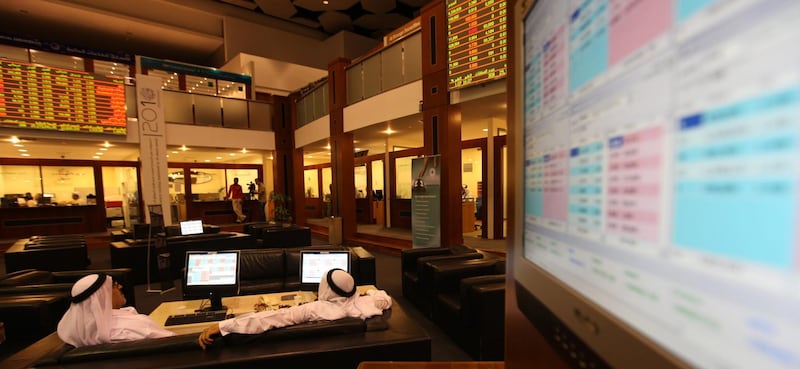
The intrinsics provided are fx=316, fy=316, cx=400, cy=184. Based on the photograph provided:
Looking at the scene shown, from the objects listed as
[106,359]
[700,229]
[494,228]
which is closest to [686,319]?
[700,229]

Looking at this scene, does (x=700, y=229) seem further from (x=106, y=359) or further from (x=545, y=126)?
(x=106, y=359)

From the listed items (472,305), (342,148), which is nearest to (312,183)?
(342,148)

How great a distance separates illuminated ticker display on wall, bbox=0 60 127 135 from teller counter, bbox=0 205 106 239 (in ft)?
9.08

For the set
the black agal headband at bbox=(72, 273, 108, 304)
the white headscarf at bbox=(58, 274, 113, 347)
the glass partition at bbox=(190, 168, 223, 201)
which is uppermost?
the glass partition at bbox=(190, 168, 223, 201)

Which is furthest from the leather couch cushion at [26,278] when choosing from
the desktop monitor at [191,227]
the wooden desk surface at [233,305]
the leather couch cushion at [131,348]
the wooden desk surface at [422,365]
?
the wooden desk surface at [422,365]

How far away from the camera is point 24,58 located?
339 inches

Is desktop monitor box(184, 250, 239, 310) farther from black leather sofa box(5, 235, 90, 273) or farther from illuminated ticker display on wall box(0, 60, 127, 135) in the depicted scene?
illuminated ticker display on wall box(0, 60, 127, 135)

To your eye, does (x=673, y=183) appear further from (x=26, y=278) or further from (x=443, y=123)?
(x=26, y=278)

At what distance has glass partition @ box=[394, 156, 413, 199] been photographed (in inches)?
341

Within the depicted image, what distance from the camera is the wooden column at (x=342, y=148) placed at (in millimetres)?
7613

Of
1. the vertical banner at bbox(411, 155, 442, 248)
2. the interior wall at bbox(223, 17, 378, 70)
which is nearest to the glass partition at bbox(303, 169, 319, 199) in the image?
the interior wall at bbox(223, 17, 378, 70)

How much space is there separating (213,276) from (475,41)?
465 centimetres

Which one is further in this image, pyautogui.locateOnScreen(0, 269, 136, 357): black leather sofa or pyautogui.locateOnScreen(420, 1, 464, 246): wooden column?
→ pyautogui.locateOnScreen(420, 1, 464, 246): wooden column

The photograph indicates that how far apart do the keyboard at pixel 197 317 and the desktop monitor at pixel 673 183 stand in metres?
2.48
